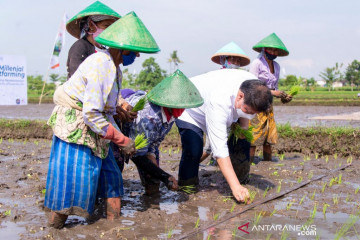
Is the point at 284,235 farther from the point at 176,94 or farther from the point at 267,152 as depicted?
the point at 267,152

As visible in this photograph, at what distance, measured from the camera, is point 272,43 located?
612cm

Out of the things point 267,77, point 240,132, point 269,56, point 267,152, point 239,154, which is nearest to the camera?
point 240,132

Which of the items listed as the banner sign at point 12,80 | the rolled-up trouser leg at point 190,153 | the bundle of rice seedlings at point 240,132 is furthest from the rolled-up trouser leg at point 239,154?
the banner sign at point 12,80

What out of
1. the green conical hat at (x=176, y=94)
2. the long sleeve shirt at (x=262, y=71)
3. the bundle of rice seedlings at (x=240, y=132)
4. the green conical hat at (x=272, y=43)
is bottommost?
the bundle of rice seedlings at (x=240, y=132)

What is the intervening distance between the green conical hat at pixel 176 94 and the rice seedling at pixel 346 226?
150 cm

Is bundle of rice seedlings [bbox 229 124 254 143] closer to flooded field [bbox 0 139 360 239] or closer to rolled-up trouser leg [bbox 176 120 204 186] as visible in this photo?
rolled-up trouser leg [bbox 176 120 204 186]

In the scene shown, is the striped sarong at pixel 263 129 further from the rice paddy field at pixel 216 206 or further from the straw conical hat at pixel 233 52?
the straw conical hat at pixel 233 52

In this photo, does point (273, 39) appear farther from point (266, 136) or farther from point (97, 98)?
point (97, 98)

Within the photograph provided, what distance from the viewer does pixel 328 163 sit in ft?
20.6

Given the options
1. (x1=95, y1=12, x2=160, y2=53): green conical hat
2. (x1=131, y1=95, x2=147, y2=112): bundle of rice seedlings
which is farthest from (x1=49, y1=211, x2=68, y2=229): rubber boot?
(x1=95, y1=12, x2=160, y2=53): green conical hat

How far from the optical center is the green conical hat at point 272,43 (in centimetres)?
609

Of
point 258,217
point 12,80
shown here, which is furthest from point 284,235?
point 12,80

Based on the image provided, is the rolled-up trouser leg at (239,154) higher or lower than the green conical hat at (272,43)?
lower

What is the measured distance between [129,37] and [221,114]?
1077 mm
